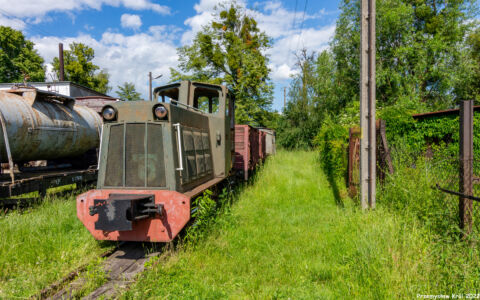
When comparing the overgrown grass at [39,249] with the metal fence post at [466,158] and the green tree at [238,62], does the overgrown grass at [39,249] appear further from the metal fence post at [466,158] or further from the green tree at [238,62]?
the green tree at [238,62]

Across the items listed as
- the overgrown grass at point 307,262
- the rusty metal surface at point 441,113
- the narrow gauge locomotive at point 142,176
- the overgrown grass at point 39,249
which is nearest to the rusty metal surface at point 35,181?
the overgrown grass at point 39,249

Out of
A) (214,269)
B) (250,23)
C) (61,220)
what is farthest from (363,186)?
(250,23)

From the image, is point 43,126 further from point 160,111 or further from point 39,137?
point 160,111

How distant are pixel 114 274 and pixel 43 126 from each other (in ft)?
17.5

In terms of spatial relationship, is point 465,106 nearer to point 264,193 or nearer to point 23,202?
point 264,193

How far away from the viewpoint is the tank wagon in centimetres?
628

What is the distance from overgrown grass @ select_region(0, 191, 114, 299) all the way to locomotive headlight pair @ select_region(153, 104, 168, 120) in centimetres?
226

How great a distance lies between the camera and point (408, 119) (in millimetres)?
11086

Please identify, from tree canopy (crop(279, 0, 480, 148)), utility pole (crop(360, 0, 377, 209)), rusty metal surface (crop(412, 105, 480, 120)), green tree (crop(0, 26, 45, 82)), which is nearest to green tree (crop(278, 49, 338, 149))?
tree canopy (crop(279, 0, 480, 148))

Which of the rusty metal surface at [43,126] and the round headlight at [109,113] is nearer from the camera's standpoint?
the round headlight at [109,113]

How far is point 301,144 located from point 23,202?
23.7 m

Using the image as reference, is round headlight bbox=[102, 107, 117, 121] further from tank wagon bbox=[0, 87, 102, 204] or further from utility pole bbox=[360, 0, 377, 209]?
utility pole bbox=[360, 0, 377, 209]

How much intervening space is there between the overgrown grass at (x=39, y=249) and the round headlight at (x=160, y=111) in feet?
7.42

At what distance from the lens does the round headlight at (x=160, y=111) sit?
14.4ft
